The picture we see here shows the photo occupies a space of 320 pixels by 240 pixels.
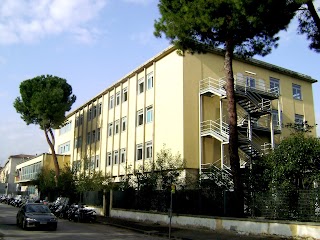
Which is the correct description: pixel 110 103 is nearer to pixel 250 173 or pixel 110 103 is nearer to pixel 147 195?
pixel 147 195

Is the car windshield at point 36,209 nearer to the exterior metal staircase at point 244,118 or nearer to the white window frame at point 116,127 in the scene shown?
the exterior metal staircase at point 244,118

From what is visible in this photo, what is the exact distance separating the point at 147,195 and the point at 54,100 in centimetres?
2545

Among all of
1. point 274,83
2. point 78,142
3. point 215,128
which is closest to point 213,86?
point 215,128

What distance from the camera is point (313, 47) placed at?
17641 millimetres

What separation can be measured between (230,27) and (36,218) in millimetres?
13363

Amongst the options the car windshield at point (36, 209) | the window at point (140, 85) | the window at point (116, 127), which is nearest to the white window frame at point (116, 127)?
the window at point (116, 127)

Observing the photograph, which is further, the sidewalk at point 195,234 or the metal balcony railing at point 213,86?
the metal balcony railing at point 213,86

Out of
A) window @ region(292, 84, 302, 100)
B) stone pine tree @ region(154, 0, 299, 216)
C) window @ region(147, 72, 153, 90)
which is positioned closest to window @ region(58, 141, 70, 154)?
window @ region(147, 72, 153, 90)

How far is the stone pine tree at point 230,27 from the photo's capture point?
1795 centimetres

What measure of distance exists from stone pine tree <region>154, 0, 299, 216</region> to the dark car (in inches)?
363

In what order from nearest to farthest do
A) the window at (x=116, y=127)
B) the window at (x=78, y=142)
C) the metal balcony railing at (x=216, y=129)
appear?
the metal balcony railing at (x=216, y=129) < the window at (x=116, y=127) < the window at (x=78, y=142)

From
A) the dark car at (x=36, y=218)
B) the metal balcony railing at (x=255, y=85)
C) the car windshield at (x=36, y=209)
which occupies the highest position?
the metal balcony railing at (x=255, y=85)

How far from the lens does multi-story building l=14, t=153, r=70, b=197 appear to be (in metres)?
57.8

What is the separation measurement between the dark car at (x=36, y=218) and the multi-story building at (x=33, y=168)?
2630 cm
